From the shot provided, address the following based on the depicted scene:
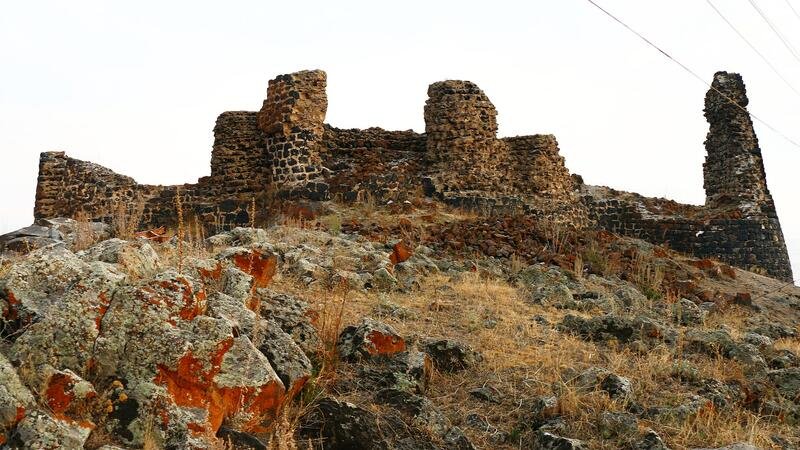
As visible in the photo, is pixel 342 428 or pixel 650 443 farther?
pixel 650 443

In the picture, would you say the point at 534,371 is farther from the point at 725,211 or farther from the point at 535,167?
the point at 725,211

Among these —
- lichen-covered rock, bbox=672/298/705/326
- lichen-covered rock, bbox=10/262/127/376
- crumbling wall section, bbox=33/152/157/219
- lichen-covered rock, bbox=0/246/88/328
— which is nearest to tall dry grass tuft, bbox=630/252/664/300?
lichen-covered rock, bbox=672/298/705/326

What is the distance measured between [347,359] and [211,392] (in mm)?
Result: 1742

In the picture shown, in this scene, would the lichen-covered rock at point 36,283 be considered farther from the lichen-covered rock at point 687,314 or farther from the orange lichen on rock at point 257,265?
the lichen-covered rock at point 687,314

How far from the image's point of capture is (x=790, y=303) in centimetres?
1406

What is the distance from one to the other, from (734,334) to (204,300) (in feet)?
22.1

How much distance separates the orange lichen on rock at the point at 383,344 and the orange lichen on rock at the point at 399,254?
4.41 meters

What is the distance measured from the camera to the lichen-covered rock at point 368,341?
6410mm

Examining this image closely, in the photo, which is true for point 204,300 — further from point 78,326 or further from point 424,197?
point 424,197

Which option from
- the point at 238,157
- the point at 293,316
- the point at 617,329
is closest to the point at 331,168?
the point at 238,157

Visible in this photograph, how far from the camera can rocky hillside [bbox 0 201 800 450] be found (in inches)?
178

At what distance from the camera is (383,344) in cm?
655

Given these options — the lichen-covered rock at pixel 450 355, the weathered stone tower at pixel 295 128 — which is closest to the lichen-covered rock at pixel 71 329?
the lichen-covered rock at pixel 450 355

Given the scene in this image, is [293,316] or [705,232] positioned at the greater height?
[705,232]
